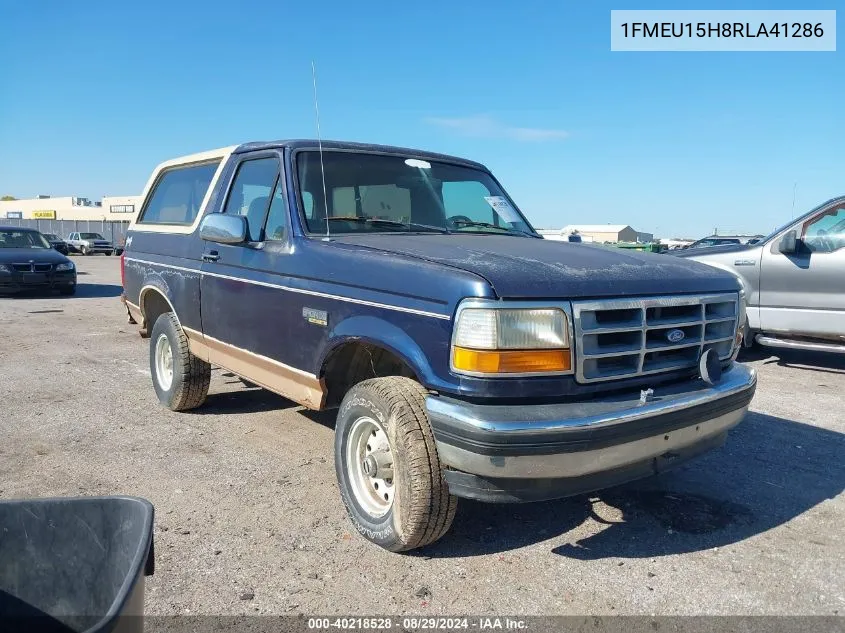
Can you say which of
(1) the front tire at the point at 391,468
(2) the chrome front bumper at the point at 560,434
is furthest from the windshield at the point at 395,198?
(2) the chrome front bumper at the point at 560,434

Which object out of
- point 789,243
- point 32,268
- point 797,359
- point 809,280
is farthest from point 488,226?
point 32,268

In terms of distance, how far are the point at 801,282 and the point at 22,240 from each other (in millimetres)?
15835

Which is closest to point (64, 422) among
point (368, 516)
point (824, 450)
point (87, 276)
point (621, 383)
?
point (368, 516)

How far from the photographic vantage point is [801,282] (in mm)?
7094

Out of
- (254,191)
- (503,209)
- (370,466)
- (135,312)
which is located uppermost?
(254,191)

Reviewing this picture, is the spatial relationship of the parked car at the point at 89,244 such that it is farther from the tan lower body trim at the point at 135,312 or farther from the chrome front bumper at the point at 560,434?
the chrome front bumper at the point at 560,434

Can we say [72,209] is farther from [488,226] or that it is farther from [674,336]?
[674,336]

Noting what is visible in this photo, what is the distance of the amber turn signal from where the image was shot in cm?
269

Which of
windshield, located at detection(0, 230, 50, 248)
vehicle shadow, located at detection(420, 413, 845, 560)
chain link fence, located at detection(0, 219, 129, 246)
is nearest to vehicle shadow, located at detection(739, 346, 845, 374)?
vehicle shadow, located at detection(420, 413, 845, 560)

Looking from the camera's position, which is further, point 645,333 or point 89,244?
point 89,244

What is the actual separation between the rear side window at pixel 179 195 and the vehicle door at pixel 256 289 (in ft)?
1.75

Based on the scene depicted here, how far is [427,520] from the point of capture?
9.56 ft

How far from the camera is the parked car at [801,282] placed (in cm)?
685

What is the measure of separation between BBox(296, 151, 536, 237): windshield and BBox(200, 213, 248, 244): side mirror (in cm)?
39
